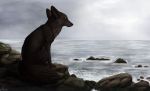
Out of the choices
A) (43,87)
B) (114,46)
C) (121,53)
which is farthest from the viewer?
(114,46)

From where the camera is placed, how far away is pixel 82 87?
67.4 feet

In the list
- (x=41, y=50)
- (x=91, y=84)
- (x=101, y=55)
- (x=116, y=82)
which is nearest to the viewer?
(x=41, y=50)

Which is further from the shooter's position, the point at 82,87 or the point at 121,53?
the point at 121,53

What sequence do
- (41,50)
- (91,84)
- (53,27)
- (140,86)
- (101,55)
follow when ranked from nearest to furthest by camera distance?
(41,50) → (53,27) → (140,86) → (91,84) → (101,55)

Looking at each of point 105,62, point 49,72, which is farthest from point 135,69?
point 49,72

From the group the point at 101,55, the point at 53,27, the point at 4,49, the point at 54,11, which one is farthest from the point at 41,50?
the point at 101,55

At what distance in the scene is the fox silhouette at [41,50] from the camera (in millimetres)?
20078

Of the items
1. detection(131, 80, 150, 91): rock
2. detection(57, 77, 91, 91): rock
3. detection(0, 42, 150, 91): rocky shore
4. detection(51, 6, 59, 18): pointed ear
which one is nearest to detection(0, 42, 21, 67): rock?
detection(0, 42, 150, 91): rocky shore

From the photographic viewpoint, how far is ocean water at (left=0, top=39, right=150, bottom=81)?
23.5 meters

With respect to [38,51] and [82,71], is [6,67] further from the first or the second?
[82,71]

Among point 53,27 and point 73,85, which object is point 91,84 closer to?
point 73,85

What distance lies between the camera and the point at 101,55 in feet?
92.6

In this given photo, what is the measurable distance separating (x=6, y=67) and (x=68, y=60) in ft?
19.0

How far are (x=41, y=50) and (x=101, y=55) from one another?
28.5 feet
